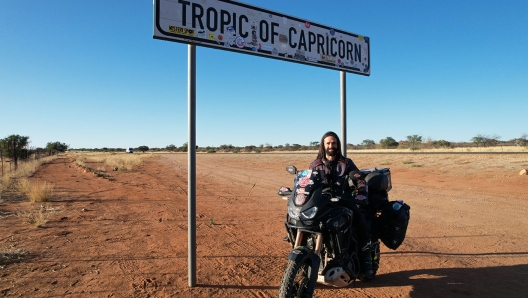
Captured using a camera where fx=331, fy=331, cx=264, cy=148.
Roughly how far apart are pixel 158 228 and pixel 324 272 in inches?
187

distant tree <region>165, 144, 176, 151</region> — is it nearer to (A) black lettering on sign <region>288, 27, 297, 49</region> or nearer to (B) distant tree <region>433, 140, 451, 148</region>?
(B) distant tree <region>433, 140, 451, 148</region>

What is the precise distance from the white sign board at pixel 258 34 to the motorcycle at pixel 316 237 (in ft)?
6.75

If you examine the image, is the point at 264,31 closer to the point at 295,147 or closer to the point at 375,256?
the point at 375,256

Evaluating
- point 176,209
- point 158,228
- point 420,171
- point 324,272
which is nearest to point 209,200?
point 176,209

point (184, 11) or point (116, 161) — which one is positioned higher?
point (184, 11)

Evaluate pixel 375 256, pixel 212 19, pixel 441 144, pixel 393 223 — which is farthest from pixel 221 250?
pixel 441 144

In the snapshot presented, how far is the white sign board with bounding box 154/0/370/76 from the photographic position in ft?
12.9

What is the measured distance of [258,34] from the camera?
15.1 ft

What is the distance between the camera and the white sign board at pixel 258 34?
3932 mm

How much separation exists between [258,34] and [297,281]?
3.23 m

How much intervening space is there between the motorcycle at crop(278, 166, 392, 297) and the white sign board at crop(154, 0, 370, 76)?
2057mm

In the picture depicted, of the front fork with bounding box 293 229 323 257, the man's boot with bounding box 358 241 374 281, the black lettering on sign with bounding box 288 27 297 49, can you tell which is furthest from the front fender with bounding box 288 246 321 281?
the black lettering on sign with bounding box 288 27 297 49

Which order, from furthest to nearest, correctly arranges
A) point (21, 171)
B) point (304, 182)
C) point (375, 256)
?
point (21, 171)
point (375, 256)
point (304, 182)

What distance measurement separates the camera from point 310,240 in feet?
11.6
